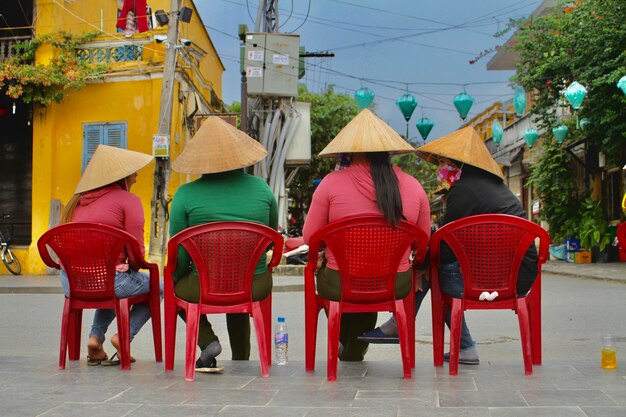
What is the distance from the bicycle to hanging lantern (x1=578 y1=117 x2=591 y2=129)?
14.7 metres

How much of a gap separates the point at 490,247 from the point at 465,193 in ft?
1.86

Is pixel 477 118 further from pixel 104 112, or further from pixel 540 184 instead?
pixel 104 112

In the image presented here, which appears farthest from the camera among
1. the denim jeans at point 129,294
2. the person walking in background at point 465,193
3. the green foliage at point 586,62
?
the green foliage at point 586,62

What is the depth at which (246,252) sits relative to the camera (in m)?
4.64

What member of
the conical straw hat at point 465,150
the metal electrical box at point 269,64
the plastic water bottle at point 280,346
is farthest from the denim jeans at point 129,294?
the metal electrical box at point 269,64

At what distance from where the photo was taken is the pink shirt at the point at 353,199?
4785mm

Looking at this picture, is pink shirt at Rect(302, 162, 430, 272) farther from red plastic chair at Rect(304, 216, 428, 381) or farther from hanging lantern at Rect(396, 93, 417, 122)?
hanging lantern at Rect(396, 93, 417, 122)

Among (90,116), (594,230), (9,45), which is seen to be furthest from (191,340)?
(594,230)

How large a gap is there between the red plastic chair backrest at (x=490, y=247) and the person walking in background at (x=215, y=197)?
3.66ft

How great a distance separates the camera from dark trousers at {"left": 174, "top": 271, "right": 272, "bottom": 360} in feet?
15.6

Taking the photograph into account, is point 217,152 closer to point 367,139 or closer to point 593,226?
point 367,139

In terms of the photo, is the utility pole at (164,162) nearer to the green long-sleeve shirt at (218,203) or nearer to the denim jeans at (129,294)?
the denim jeans at (129,294)

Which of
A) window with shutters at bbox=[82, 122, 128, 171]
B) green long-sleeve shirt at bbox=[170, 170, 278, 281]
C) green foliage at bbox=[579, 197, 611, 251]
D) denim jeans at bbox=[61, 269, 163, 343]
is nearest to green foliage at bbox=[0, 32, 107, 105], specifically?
window with shutters at bbox=[82, 122, 128, 171]

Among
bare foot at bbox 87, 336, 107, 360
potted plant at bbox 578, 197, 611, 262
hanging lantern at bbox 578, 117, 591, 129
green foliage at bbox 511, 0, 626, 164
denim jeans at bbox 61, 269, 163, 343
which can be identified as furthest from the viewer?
potted plant at bbox 578, 197, 611, 262
